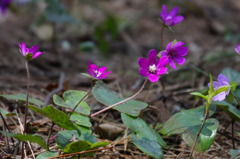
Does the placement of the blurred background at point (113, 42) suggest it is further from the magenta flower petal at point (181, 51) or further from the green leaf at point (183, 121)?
the magenta flower petal at point (181, 51)

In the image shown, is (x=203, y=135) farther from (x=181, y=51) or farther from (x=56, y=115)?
(x=56, y=115)

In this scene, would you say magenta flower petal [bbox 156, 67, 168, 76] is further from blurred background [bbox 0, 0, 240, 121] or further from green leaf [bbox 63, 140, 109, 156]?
blurred background [bbox 0, 0, 240, 121]

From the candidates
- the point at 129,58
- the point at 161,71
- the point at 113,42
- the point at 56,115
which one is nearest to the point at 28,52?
the point at 56,115

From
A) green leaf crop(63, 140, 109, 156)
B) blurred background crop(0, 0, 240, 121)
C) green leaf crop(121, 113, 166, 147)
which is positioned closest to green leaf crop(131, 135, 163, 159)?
green leaf crop(121, 113, 166, 147)

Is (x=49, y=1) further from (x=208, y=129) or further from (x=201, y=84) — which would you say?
(x=208, y=129)

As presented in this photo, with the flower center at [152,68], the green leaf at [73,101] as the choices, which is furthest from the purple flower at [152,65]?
the green leaf at [73,101]
